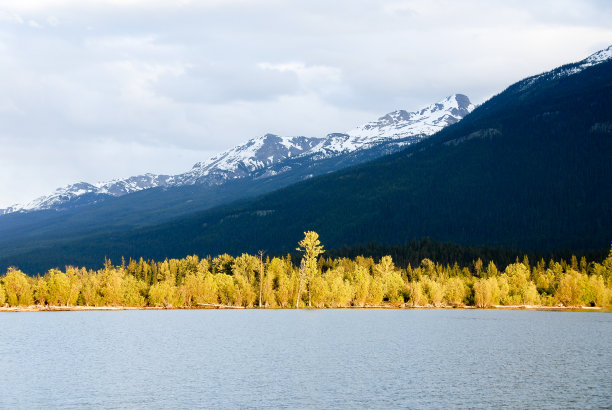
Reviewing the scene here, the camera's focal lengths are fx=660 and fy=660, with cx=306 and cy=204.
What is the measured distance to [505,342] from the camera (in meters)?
85.1

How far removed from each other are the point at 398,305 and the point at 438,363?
105 m

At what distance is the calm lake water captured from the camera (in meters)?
48.0

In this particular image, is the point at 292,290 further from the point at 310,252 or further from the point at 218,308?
the point at 218,308

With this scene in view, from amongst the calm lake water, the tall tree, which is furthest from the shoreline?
the calm lake water

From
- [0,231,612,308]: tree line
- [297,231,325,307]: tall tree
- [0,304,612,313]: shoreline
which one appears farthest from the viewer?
[0,231,612,308]: tree line

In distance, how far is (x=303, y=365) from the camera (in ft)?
210

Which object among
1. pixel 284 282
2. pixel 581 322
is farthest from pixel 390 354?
pixel 284 282

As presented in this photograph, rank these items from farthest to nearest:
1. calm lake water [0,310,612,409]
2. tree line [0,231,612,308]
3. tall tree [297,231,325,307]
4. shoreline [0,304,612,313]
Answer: tree line [0,231,612,308] → shoreline [0,304,612,313] → tall tree [297,231,325,307] → calm lake water [0,310,612,409]

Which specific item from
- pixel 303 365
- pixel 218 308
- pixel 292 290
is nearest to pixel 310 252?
pixel 292 290

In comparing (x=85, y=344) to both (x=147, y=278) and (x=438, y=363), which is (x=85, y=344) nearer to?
(x=438, y=363)

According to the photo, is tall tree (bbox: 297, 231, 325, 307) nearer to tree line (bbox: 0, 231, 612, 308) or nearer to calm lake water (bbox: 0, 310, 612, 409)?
tree line (bbox: 0, 231, 612, 308)

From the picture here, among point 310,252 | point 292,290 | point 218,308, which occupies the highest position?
point 310,252

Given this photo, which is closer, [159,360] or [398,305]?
[159,360]

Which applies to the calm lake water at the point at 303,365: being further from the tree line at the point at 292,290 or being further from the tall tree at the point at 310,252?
the tree line at the point at 292,290
